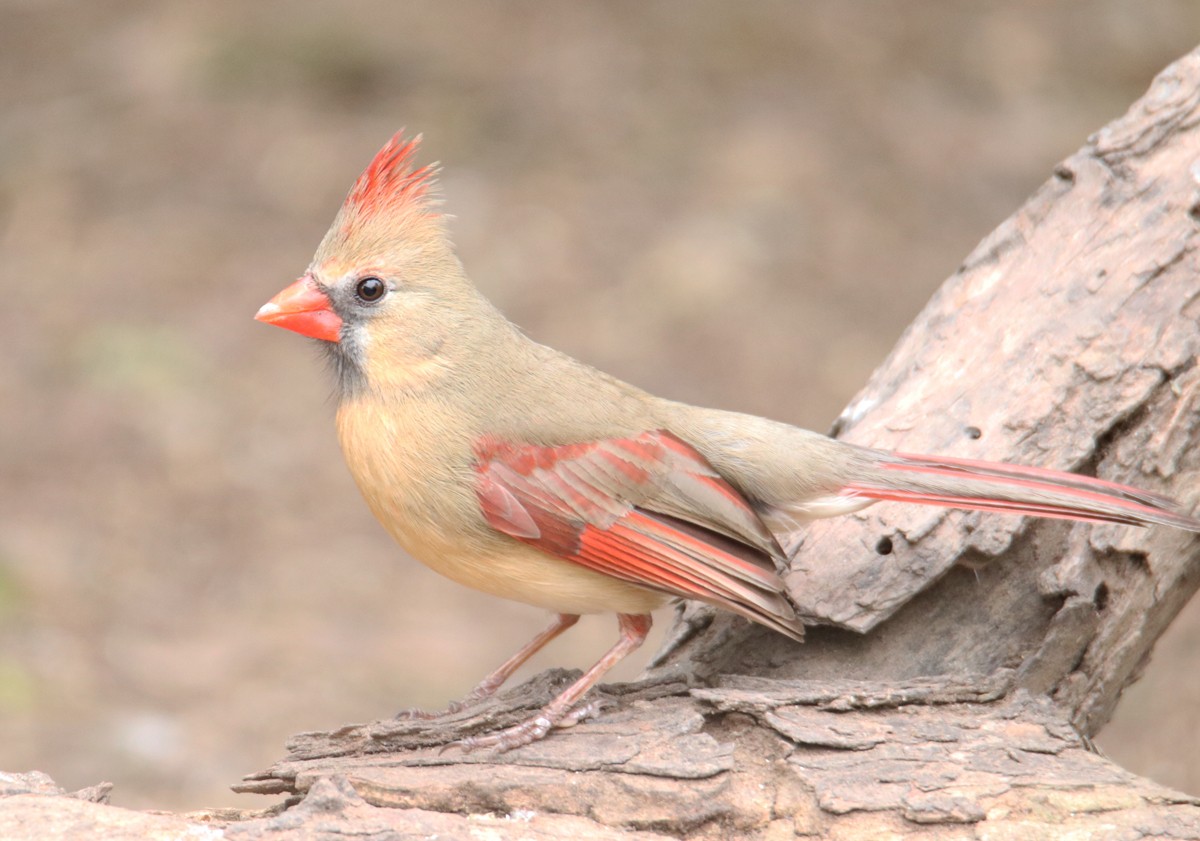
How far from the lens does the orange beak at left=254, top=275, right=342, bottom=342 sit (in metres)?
3.48

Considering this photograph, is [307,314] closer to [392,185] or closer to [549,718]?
[392,185]

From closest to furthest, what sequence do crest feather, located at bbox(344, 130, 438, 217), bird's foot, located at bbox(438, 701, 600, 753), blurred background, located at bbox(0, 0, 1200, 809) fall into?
bird's foot, located at bbox(438, 701, 600, 753) < crest feather, located at bbox(344, 130, 438, 217) < blurred background, located at bbox(0, 0, 1200, 809)

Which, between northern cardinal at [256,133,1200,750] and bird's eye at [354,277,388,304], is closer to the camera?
northern cardinal at [256,133,1200,750]

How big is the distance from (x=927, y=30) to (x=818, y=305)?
2590 millimetres

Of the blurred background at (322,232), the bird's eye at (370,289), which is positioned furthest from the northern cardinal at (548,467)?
the blurred background at (322,232)

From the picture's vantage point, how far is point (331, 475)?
670 cm

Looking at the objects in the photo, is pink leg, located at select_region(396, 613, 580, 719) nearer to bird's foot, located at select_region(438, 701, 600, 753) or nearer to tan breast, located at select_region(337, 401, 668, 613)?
tan breast, located at select_region(337, 401, 668, 613)

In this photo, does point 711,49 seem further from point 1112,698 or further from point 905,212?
point 1112,698

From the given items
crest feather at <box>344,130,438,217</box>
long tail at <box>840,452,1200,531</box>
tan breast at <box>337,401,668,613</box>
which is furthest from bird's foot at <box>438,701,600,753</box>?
crest feather at <box>344,130,438,217</box>

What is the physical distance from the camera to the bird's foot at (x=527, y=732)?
3049 millimetres

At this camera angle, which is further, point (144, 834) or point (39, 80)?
point (39, 80)

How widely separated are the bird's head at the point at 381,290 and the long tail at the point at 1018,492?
3.77 feet

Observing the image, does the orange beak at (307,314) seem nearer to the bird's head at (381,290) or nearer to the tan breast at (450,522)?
the bird's head at (381,290)

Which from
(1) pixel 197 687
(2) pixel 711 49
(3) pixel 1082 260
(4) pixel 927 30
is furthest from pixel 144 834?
(4) pixel 927 30
